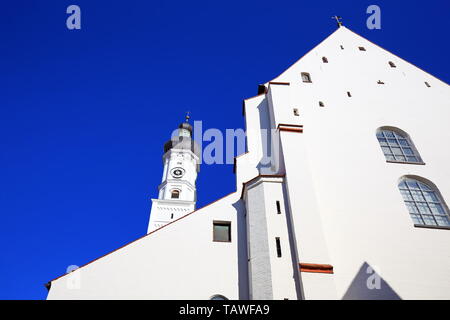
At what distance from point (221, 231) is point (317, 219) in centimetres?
311

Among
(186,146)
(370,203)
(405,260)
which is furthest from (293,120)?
(186,146)

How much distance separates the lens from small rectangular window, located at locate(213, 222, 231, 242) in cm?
973

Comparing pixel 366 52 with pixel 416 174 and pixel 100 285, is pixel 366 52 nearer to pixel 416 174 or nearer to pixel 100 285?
pixel 416 174

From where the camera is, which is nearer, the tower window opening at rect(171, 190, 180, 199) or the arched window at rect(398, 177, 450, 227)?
the arched window at rect(398, 177, 450, 227)

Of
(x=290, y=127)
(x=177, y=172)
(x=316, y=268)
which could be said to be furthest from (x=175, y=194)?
(x=316, y=268)

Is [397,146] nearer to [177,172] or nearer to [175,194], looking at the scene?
[175,194]

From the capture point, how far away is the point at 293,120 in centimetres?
1241

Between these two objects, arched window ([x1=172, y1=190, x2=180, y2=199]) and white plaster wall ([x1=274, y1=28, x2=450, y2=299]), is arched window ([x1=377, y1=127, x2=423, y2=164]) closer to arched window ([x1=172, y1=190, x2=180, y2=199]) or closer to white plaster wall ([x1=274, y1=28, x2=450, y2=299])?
white plaster wall ([x1=274, y1=28, x2=450, y2=299])

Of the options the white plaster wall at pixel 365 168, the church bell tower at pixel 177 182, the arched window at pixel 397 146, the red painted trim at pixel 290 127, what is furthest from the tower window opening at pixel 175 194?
the arched window at pixel 397 146

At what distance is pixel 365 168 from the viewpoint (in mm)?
10719

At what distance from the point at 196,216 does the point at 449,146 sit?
33.8 ft

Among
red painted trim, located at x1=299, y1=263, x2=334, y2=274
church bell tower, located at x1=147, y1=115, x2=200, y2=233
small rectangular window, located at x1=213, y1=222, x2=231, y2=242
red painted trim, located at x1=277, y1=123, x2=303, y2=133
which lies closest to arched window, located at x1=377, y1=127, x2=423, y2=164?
red painted trim, located at x1=277, y1=123, x2=303, y2=133

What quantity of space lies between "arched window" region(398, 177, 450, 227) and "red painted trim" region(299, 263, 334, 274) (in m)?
3.82
